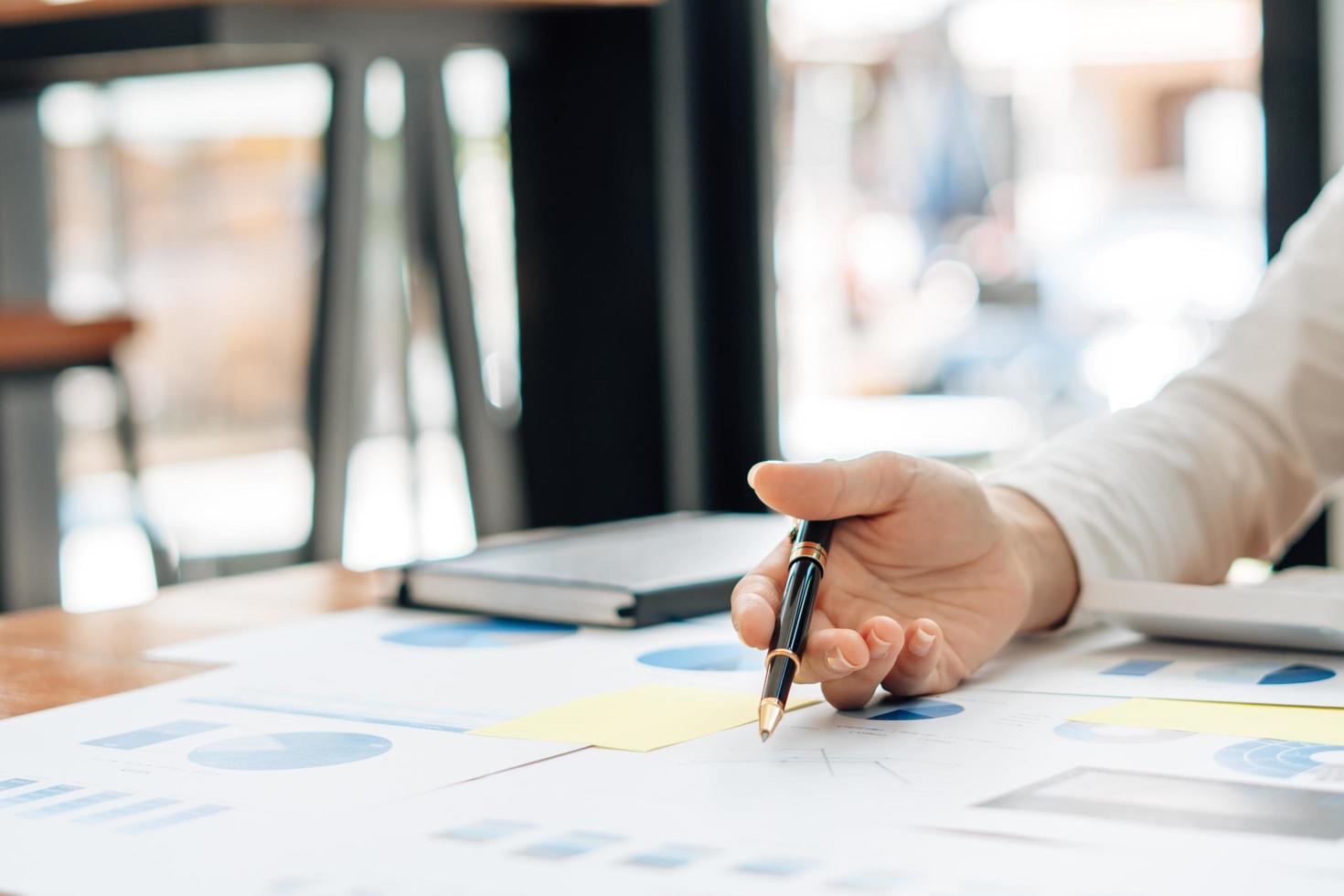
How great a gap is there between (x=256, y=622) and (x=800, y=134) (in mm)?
1783

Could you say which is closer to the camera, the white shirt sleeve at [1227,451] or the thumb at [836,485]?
the thumb at [836,485]

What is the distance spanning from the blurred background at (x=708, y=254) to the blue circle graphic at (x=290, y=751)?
164 centimetres

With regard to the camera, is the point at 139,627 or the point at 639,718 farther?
the point at 139,627

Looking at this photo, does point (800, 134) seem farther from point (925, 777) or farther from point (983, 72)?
point (925, 777)

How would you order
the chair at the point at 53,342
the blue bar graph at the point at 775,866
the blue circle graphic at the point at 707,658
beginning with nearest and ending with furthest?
the blue bar graph at the point at 775,866, the blue circle graphic at the point at 707,658, the chair at the point at 53,342

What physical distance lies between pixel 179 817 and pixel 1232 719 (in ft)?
1.33

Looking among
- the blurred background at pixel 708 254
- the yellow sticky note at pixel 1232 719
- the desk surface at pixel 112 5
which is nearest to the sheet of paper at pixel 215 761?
the yellow sticky note at pixel 1232 719

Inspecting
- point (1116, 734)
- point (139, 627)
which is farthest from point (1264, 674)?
point (139, 627)

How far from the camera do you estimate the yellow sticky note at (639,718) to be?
24.0 inches

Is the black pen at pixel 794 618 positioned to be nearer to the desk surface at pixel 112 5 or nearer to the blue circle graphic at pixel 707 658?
the blue circle graphic at pixel 707 658

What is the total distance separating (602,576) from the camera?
896 millimetres

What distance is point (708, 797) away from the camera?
514 millimetres

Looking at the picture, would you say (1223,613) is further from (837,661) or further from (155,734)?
(155,734)

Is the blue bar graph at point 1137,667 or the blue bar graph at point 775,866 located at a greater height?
the blue bar graph at point 775,866
